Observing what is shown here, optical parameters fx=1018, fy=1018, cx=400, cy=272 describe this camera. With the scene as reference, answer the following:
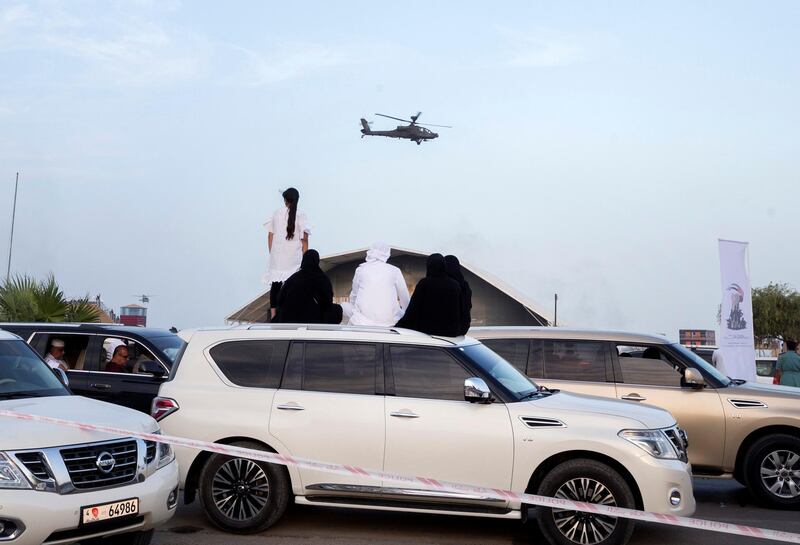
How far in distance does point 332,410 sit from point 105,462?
2348mm

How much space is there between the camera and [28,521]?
21.0 ft

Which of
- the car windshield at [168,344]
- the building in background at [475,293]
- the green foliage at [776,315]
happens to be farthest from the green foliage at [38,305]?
the green foliage at [776,315]

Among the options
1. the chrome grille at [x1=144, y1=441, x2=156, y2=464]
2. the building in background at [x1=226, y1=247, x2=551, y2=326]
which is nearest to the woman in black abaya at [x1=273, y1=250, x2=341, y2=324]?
the chrome grille at [x1=144, y1=441, x2=156, y2=464]

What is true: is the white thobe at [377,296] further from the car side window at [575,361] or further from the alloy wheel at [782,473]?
the alloy wheel at [782,473]

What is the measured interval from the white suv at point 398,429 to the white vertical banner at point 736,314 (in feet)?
46.9

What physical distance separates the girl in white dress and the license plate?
5.31 metres

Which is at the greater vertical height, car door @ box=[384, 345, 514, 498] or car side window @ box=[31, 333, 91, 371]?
car side window @ box=[31, 333, 91, 371]

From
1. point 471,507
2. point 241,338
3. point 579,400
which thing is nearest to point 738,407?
point 579,400

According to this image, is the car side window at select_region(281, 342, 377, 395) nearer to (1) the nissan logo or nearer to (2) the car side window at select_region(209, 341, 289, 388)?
(2) the car side window at select_region(209, 341, 289, 388)

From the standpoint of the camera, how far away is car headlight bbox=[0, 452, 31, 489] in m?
6.43

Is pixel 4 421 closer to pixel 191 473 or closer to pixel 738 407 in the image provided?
pixel 191 473

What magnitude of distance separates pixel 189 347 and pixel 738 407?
19.8ft

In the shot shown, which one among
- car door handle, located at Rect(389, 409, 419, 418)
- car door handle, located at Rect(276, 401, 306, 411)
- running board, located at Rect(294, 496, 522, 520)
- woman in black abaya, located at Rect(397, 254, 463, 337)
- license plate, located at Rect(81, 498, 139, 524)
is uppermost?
woman in black abaya, located at Rect(397, 254, 463, 337)

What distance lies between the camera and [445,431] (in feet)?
27.9
